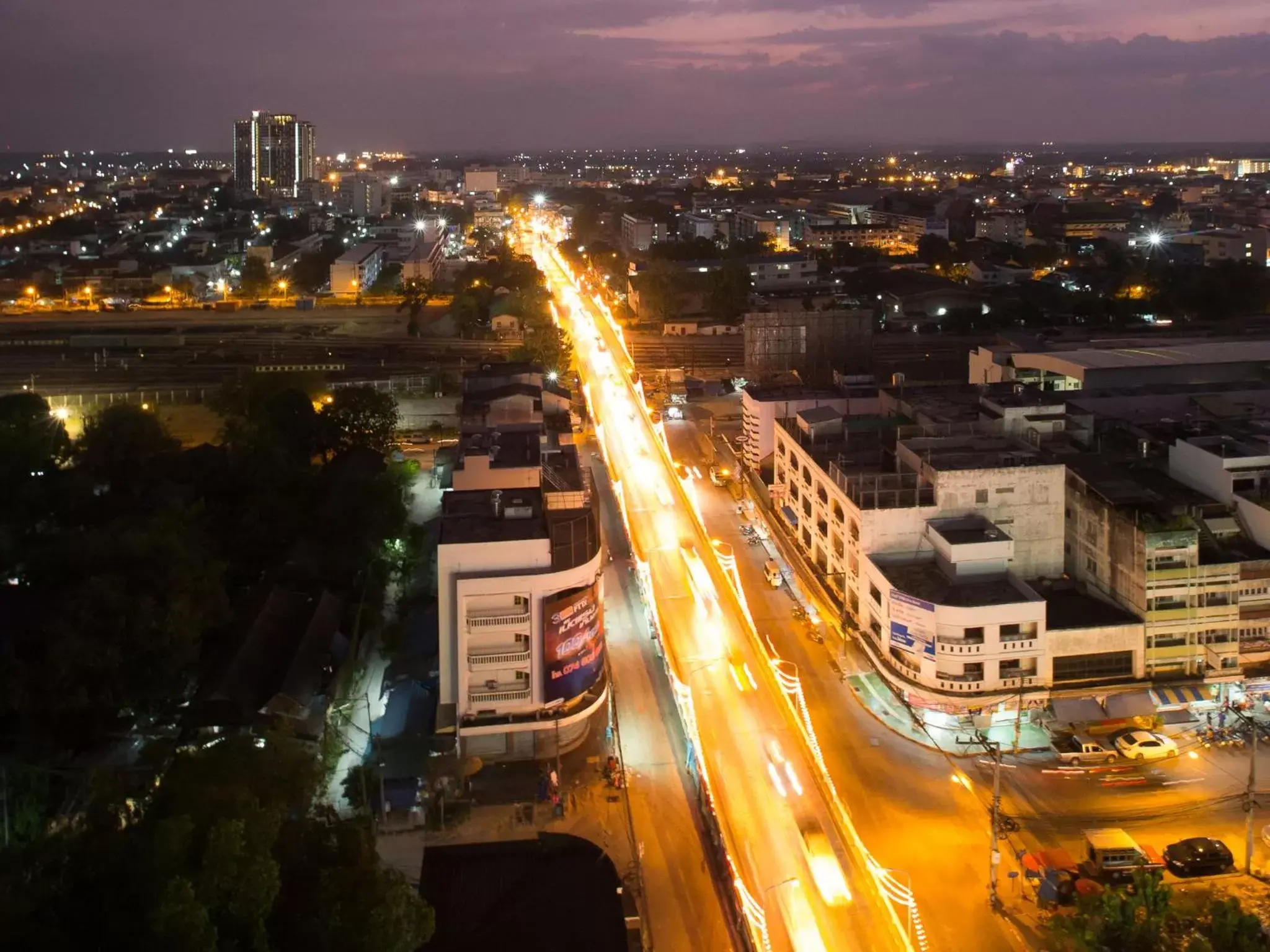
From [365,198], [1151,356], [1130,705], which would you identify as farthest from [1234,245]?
[365,198]

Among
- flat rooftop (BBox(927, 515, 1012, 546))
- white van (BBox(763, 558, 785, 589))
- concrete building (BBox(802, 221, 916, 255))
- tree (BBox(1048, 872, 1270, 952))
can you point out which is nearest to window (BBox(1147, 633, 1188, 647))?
flat rooftop (BBox(927, 515, 1012, 546))

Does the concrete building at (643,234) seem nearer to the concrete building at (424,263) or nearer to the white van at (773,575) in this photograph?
the concrete building at (424,263)

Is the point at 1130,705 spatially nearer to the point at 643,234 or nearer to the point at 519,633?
the point at 519,633

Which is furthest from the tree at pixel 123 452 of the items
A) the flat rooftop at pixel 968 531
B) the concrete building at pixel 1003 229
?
the concrete building at pixel 1003 229

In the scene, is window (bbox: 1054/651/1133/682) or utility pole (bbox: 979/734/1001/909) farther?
window (bbox: 1054/651/1133/682)

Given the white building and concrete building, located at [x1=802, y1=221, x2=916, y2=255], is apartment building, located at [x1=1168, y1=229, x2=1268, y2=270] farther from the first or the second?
the white building

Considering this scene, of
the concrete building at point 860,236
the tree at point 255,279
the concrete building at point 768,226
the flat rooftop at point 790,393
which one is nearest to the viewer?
the flat rooftop at point 790,393
